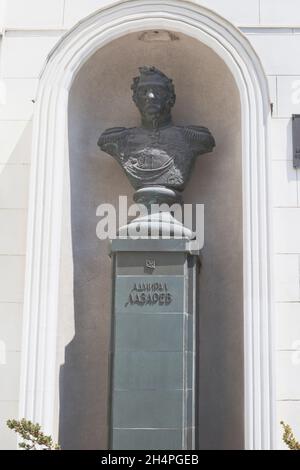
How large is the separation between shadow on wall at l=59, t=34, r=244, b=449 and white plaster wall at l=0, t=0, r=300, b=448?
0.46 m

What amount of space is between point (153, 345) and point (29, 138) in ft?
8.95

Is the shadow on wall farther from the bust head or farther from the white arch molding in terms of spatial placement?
the bust head

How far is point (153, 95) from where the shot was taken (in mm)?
9453

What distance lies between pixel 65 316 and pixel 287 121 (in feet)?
10.4

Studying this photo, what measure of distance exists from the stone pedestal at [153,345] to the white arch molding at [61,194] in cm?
59

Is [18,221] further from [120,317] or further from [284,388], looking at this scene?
[284,388]

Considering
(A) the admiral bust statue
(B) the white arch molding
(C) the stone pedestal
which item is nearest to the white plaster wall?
(B) the white arch molding

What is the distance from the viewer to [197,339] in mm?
8914

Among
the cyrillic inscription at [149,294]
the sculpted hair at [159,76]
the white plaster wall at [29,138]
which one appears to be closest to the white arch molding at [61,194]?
the white plaster wall at [29,138]

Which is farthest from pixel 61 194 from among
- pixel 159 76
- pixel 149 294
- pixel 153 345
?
pixel 153 345

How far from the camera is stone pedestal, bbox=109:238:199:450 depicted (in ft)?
27.5

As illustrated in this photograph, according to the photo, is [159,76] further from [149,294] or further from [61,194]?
[149,294]

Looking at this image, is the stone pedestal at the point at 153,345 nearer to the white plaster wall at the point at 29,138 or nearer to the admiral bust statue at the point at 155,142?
the admiral bust statue at the point at 155,142

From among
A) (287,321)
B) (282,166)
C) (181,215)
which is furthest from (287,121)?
(287,321)
